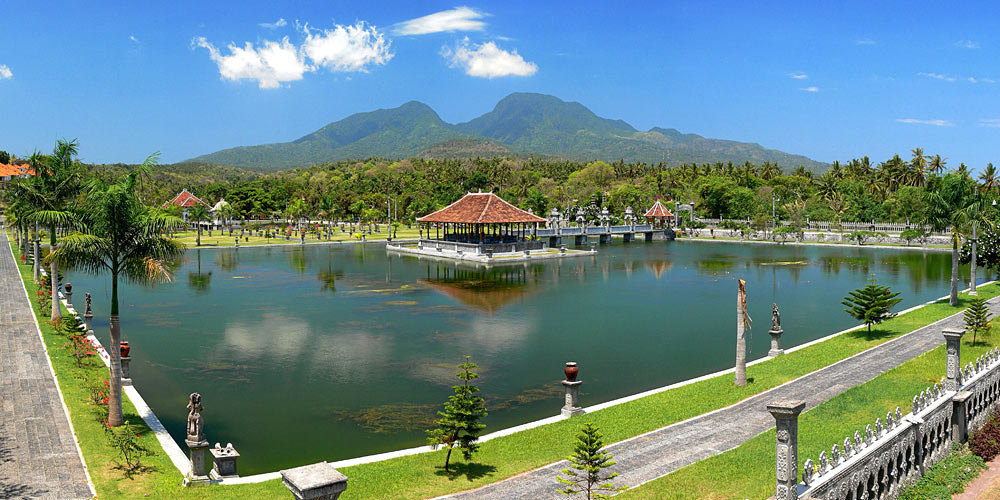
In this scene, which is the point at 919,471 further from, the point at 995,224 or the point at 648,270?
the point at 648,270

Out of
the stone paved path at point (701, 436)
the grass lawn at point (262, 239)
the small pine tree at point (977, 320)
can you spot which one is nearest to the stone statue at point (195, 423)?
the stone paved path at point (701, 436)

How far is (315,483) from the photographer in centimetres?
732

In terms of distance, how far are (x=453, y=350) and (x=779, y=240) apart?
64.2 m

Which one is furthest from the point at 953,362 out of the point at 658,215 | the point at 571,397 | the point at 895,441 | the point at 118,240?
the point at 658,215

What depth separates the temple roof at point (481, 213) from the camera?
200 ft

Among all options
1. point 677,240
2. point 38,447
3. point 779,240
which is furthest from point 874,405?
point 677,240

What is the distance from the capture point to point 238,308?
33344mm

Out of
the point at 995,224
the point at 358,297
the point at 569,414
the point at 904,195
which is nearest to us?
the point at 569,414

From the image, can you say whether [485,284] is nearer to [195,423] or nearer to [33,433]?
[33,433]

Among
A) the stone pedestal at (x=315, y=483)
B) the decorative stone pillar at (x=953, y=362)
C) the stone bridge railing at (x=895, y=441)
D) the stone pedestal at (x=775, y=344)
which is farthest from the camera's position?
the stone pedestal at (x=775, y=344)

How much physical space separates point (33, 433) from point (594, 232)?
246 ft

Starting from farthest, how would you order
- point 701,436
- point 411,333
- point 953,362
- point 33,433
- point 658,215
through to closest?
point 658,215
point 411,333
point 953,362
point 701,436
point 33,433

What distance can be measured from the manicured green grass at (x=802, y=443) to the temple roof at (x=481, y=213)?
44.6m

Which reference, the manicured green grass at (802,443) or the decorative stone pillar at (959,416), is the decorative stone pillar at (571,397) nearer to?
the manicured green grass at (802,443)
